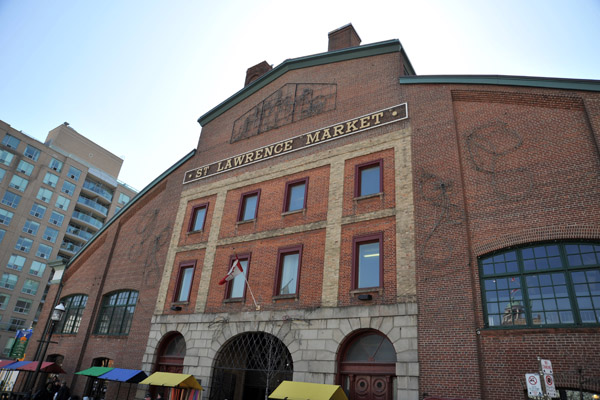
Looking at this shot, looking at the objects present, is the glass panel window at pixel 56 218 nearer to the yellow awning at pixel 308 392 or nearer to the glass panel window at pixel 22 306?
the glass panel window at pixel 22 306

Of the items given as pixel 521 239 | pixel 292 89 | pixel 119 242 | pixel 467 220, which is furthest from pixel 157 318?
pixel 521 239

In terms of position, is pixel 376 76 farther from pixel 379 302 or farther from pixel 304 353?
pixel 304 353

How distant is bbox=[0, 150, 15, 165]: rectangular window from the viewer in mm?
55763

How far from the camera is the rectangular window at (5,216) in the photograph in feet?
178

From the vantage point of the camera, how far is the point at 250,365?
18609 mm

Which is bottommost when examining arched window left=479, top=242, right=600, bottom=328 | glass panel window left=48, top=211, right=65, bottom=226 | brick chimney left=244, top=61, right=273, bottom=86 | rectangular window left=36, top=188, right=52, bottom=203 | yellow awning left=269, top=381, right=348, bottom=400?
yellow awning left=269, top=381, right=348, bottom=400

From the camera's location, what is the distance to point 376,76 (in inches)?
804

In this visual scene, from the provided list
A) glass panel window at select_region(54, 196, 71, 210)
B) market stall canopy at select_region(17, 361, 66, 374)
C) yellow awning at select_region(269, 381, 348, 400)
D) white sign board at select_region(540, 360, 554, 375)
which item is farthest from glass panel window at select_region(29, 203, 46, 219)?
white sign board at select_region(540, 360, 554, 375)

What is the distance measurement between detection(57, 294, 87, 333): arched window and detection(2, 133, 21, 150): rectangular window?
127ft

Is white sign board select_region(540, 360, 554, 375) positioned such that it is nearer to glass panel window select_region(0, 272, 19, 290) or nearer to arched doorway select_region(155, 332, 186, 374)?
arched doorway select_region(155, 332, 186, 374)

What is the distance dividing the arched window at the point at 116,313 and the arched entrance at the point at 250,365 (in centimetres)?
774

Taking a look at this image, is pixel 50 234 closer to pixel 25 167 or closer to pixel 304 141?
pixel 25 167

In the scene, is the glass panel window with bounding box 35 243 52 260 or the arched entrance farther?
the glass panel window with bounding box 35 243 52 260

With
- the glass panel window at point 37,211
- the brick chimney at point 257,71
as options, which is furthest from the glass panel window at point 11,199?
the brick chimney at point 257,71
